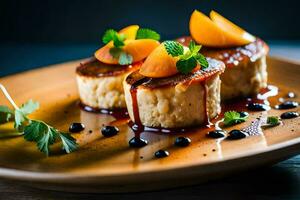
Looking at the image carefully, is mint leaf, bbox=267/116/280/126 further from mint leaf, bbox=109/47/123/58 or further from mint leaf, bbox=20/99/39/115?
mint leaf, bbox=20/99/39/115

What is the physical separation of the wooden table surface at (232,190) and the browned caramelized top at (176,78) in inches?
29.0

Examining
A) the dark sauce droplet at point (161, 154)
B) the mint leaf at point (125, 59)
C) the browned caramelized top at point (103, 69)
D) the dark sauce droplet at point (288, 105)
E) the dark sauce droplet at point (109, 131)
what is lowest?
the dark sauce droplet at point (109, 131)

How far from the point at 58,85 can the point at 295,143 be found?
240 centimetres

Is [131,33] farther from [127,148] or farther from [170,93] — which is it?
[127,148]

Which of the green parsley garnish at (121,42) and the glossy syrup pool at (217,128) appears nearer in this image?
the glossy syrup pool at (217,128)

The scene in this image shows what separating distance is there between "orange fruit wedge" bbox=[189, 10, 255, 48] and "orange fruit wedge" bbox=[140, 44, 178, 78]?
2.10ft

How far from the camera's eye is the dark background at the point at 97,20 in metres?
6.88

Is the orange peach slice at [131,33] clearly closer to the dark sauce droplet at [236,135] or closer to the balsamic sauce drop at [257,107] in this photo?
the balsamic sauce drop at [257,107]

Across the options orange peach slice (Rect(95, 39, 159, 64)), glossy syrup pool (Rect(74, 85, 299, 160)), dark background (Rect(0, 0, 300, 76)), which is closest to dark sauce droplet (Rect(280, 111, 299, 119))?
glossy syrup pool (Rect(74, 85, 299, 160))

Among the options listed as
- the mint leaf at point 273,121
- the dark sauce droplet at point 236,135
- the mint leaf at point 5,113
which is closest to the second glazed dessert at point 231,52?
the mint leaf at point 273,121

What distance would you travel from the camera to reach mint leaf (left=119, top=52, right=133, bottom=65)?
4.27m

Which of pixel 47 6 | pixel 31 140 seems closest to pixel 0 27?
pixel 47 6

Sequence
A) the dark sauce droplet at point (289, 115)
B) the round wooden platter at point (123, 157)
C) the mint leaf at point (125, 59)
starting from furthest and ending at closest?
the mint leaf at point (125, 59)
the dark sauce droplet at point (289, 115)
the round wooden platter at point (123, 157)

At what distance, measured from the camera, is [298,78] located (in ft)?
15.4
